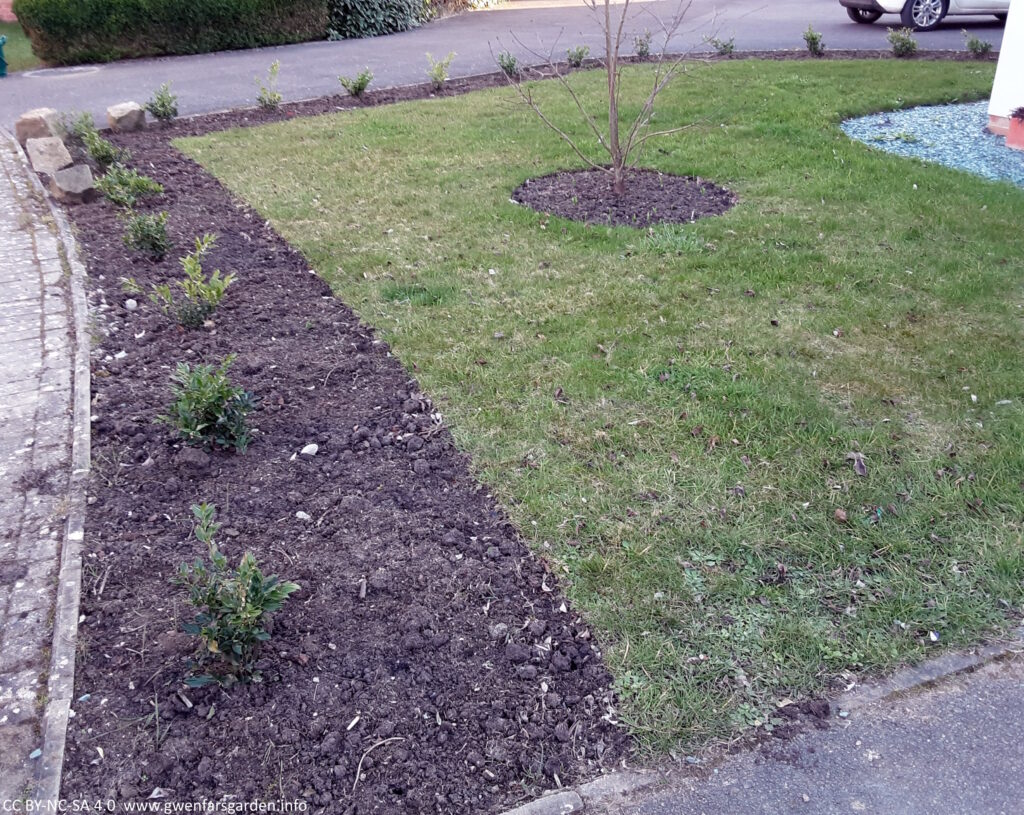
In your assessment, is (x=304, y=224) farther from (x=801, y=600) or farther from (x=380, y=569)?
(x=801, y=600)

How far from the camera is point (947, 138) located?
329 inches

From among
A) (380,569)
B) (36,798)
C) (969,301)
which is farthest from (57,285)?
(969,301)

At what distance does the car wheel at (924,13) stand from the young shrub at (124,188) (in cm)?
1321

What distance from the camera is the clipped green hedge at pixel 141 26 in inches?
542

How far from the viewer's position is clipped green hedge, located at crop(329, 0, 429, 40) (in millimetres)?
16078

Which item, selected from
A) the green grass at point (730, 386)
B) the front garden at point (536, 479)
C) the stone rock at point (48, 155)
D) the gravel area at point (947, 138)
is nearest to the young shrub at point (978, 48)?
the gravel area at point (947, 138)

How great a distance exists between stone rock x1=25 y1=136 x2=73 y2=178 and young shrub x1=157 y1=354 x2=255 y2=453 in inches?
208

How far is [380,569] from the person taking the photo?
10.4ft

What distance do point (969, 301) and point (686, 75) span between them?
23.7ft

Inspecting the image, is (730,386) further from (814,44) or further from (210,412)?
(814,44)

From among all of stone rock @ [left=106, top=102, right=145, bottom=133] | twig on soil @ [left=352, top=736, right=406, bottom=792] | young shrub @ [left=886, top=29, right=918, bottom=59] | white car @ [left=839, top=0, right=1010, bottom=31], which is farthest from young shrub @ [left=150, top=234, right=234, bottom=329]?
white car @ [left=839, top=0, right=1010, bottom=31]

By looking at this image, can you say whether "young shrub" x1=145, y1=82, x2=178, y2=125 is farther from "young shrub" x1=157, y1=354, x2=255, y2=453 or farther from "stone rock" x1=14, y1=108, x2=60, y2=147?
"young shrub" x1=157, y1=354, x2=255, y2=453

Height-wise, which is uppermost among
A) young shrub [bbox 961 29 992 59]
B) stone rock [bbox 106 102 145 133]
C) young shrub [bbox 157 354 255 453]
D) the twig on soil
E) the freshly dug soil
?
young shrub [bbox 961 29 992 59]

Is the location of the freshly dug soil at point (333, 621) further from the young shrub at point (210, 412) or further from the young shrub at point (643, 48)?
the young shrub at point (643, 48)
